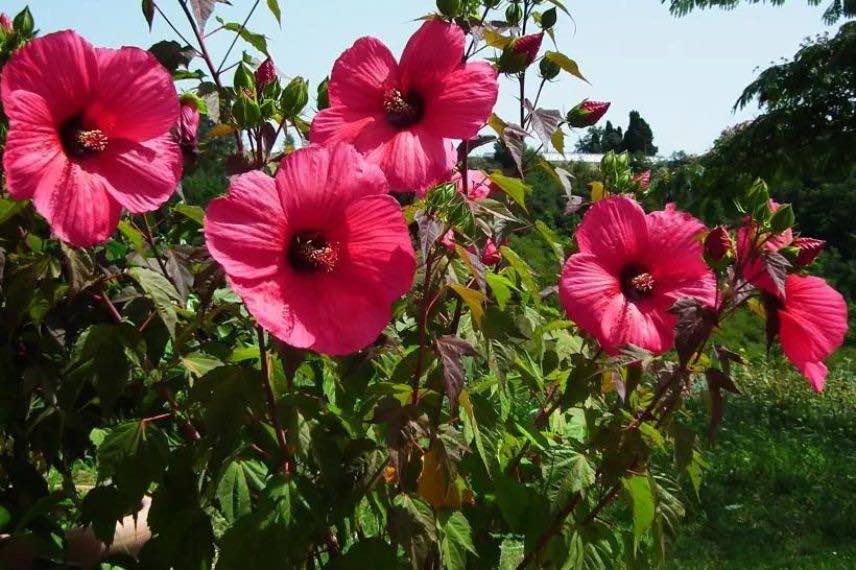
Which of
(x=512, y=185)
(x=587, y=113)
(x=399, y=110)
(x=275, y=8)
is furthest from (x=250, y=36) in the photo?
(x=587, y=113)

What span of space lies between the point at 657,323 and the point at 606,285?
93 millimetres

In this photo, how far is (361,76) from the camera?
124 cm

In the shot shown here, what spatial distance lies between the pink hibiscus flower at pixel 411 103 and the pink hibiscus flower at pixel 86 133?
0.21 metres

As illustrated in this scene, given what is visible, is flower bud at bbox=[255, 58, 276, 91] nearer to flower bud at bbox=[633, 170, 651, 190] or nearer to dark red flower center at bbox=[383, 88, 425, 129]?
dark red flower center at bbox=[383, 88, 425, 129]

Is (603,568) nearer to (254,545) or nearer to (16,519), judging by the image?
(254,545)

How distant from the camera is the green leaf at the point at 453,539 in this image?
4.22ft

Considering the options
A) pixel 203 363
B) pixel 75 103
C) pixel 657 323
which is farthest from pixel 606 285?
pixel 75 103

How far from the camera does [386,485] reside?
4.34 feet

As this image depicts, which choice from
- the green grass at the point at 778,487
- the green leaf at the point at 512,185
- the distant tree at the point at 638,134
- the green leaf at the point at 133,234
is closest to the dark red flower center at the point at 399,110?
the green leaf at the point at 512,185

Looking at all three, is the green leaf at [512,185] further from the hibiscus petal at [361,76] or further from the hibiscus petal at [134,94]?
the hibiscus petal at [134,94]

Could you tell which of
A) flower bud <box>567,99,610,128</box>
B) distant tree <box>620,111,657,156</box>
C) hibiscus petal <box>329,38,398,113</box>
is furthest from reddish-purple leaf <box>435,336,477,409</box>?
distant tree <box>620,111,657,156</box>

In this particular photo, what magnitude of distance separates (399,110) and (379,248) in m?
0.24

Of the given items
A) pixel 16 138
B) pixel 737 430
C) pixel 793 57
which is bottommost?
pixel 737 430

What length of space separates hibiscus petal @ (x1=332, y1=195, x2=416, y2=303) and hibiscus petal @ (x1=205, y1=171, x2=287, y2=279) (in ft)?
0.28
